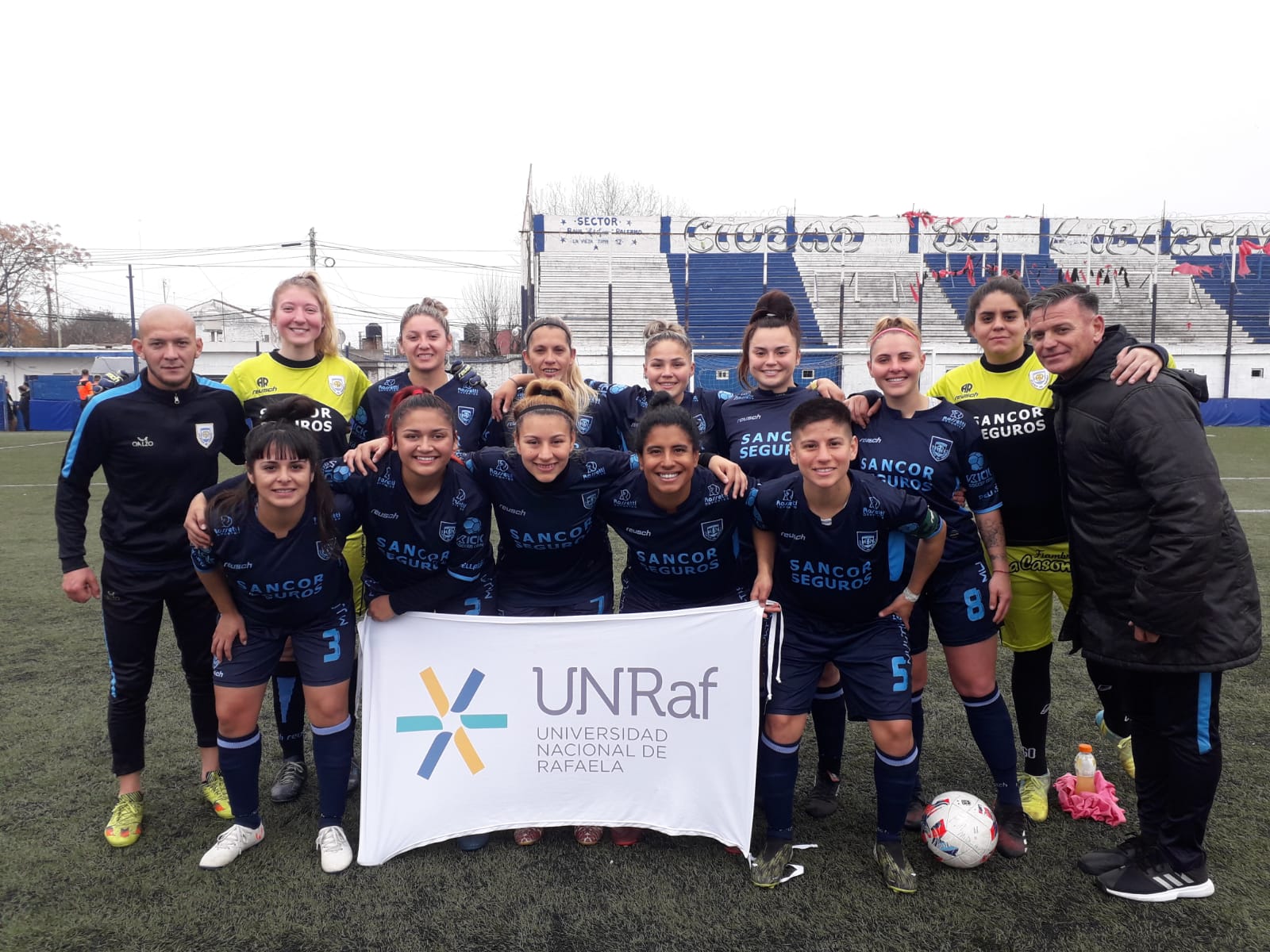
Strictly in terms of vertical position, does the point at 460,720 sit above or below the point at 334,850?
above

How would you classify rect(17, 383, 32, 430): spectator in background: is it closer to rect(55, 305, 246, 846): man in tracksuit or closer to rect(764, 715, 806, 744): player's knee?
rect(55, 305, 246, 846): man in tracksuit

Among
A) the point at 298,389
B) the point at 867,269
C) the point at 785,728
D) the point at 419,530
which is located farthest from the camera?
the point at 867,269

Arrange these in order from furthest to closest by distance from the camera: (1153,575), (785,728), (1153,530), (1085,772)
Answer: (1085,772) < (785,728) < (1153,530) < (1153,575)

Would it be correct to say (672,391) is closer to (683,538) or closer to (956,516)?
(683,538)

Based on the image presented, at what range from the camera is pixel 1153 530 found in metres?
2.68

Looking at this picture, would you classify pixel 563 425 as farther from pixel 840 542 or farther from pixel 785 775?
pixel 785 775

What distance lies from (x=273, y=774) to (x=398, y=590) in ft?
4.28

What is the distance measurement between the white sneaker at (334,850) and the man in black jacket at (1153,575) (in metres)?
2.70

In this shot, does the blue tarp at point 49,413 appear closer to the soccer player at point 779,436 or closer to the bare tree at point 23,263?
the bare tree at point 23,263

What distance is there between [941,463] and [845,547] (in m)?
0.56

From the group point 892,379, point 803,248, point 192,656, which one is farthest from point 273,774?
point 803,248

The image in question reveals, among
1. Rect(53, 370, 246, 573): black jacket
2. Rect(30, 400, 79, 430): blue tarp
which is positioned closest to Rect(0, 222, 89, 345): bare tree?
Rect(30, 400, 79, 430): blue tarp

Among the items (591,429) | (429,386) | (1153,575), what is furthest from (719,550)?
(429,386)

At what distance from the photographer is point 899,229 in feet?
104
